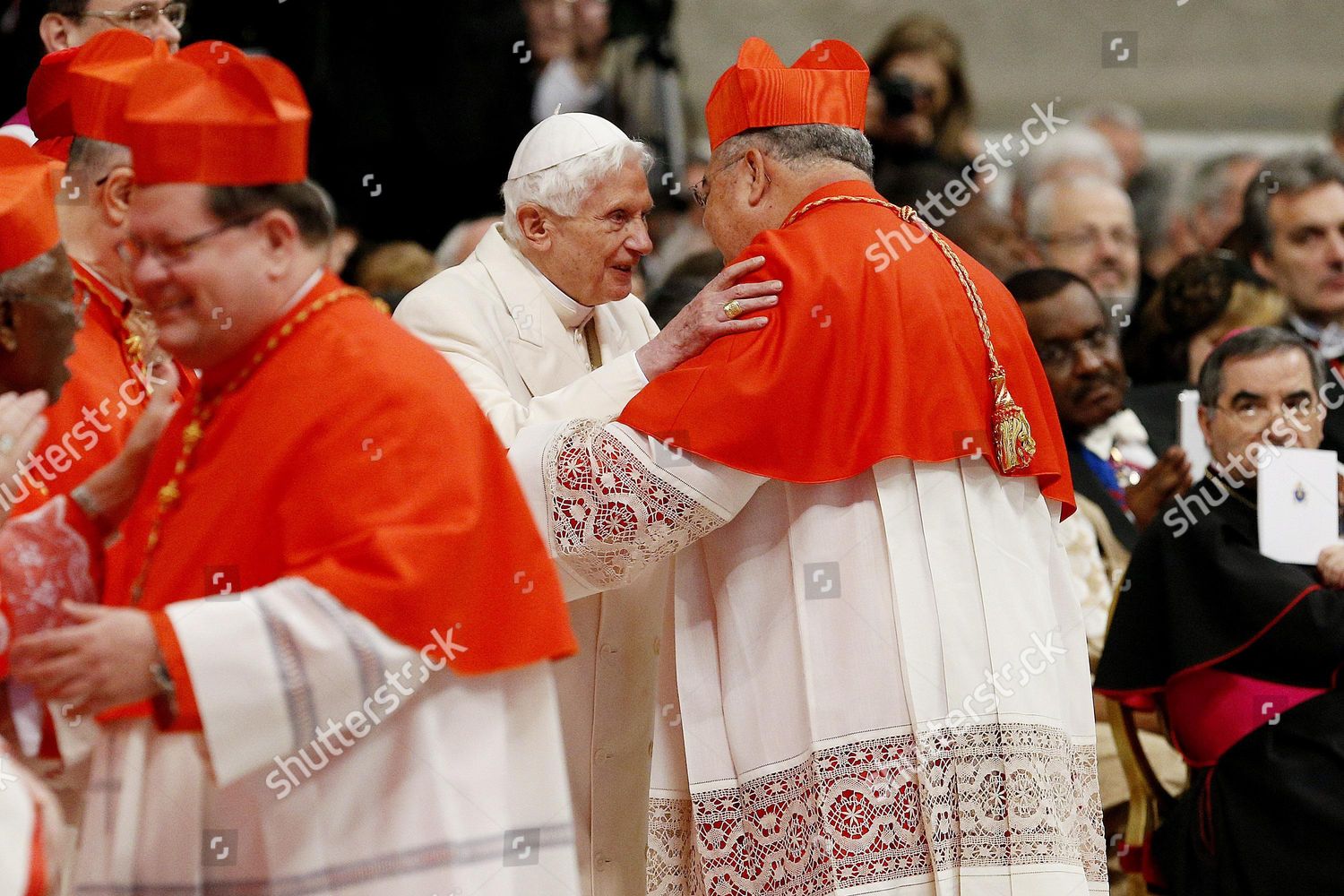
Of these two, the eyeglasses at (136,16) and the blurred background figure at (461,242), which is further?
the blurred background figure at (461,242)

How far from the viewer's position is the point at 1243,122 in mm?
11906

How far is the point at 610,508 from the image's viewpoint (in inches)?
146

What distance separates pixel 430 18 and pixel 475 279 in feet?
12.8

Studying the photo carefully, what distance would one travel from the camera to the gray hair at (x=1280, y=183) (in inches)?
299

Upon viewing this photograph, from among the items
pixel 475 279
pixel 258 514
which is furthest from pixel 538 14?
pixel 258 514

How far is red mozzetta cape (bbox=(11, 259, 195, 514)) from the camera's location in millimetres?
3490

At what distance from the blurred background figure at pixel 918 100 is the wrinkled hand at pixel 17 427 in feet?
18.1

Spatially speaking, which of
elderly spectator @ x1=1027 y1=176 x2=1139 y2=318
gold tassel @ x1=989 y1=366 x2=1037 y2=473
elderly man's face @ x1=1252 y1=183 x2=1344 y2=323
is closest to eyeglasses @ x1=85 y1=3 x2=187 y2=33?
gold tassel @ x1=989 y1=366 x2=1037 y2=473

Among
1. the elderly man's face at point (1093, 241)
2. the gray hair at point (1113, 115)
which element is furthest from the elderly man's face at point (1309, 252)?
the gray hair at point (1113, 115)

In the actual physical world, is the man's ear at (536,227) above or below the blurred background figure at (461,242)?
above

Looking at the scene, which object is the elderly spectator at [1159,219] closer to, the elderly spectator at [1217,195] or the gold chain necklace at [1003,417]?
the elderly spectator at [1217,195]

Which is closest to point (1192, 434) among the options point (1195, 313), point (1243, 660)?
point (1243, 660)

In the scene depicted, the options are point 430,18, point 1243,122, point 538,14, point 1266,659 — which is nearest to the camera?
point 1266,659

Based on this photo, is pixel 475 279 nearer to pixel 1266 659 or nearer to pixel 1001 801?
pixel 1001 801
